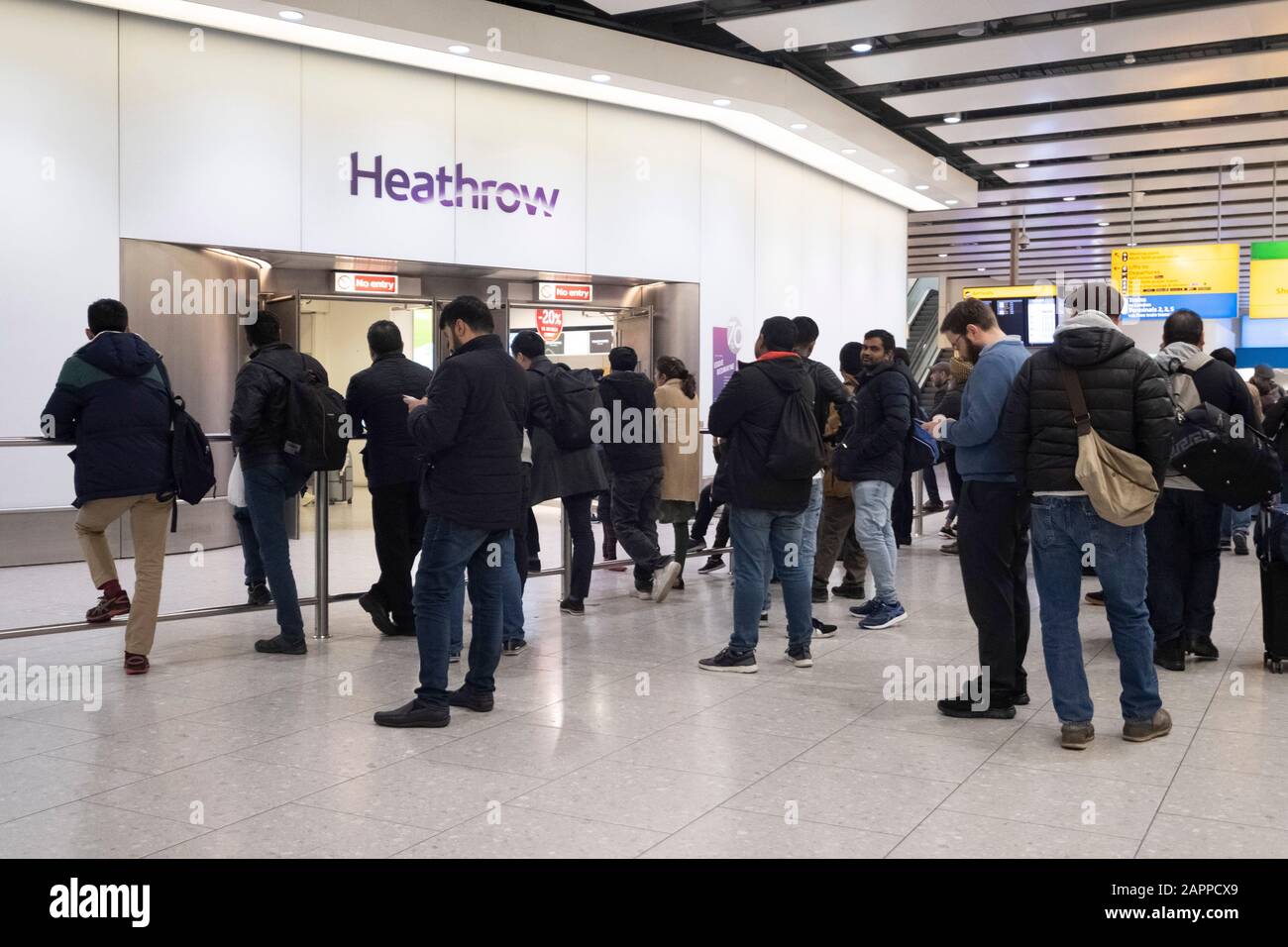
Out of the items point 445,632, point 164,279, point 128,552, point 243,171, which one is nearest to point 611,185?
point 243,171

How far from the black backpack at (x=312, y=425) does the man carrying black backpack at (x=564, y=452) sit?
98cm

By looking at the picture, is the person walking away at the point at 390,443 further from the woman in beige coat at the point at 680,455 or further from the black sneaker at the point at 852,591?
the black sneaker at the point at 852,591

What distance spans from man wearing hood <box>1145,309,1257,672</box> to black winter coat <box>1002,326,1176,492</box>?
168cm

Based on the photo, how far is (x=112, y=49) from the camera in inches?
354

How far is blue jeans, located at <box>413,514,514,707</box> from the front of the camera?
4.54 meters

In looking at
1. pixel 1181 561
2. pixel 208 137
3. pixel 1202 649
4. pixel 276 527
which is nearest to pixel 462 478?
pixel 276 527

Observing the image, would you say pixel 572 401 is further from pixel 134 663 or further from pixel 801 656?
pixel 134 663

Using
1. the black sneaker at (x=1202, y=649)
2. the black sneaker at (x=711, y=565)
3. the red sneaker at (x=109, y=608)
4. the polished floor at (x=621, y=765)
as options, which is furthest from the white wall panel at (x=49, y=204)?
the black sneaker at (x=1202, y=649)

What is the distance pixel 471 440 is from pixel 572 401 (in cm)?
214

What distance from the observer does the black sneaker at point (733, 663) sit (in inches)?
220

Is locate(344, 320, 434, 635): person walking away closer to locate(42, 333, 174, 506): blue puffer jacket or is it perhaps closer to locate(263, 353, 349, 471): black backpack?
locate(263, 353, 349, 471): black backpack

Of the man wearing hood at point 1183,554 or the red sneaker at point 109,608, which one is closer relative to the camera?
the man wearing hood at point 1183,554

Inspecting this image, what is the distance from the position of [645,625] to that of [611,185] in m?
6.56

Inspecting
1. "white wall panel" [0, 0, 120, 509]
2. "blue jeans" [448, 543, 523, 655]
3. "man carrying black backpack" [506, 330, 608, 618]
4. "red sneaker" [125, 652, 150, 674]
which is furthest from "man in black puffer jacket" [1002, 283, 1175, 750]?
"white wall panel" [0, 0, 120, 509]
